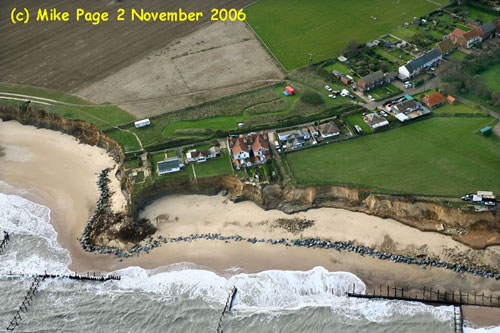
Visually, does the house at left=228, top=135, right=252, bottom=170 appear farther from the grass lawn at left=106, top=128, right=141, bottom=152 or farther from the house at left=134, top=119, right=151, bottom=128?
the house at left=134, top=119, right=151, bottom=128

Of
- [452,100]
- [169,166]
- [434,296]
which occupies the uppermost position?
[169,166]

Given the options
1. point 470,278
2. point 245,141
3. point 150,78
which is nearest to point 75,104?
point 150,78

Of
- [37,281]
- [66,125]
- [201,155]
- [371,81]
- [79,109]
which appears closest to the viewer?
[37,281]

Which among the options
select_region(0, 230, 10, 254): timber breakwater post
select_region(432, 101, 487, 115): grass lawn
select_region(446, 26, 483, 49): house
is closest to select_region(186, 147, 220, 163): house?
select_region(0, 230, 10, 254): timber breakwater post

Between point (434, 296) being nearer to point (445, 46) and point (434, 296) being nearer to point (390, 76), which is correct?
point (390, 76)

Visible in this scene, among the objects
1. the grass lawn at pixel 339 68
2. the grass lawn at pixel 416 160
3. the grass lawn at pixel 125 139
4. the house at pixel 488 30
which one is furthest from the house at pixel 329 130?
the house at pixel 488 30

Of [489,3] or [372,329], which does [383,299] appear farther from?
[489,3]

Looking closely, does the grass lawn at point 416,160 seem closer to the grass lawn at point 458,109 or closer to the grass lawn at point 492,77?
the grass lawn at point 458,109

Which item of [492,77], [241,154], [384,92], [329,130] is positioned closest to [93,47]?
[241,154]
